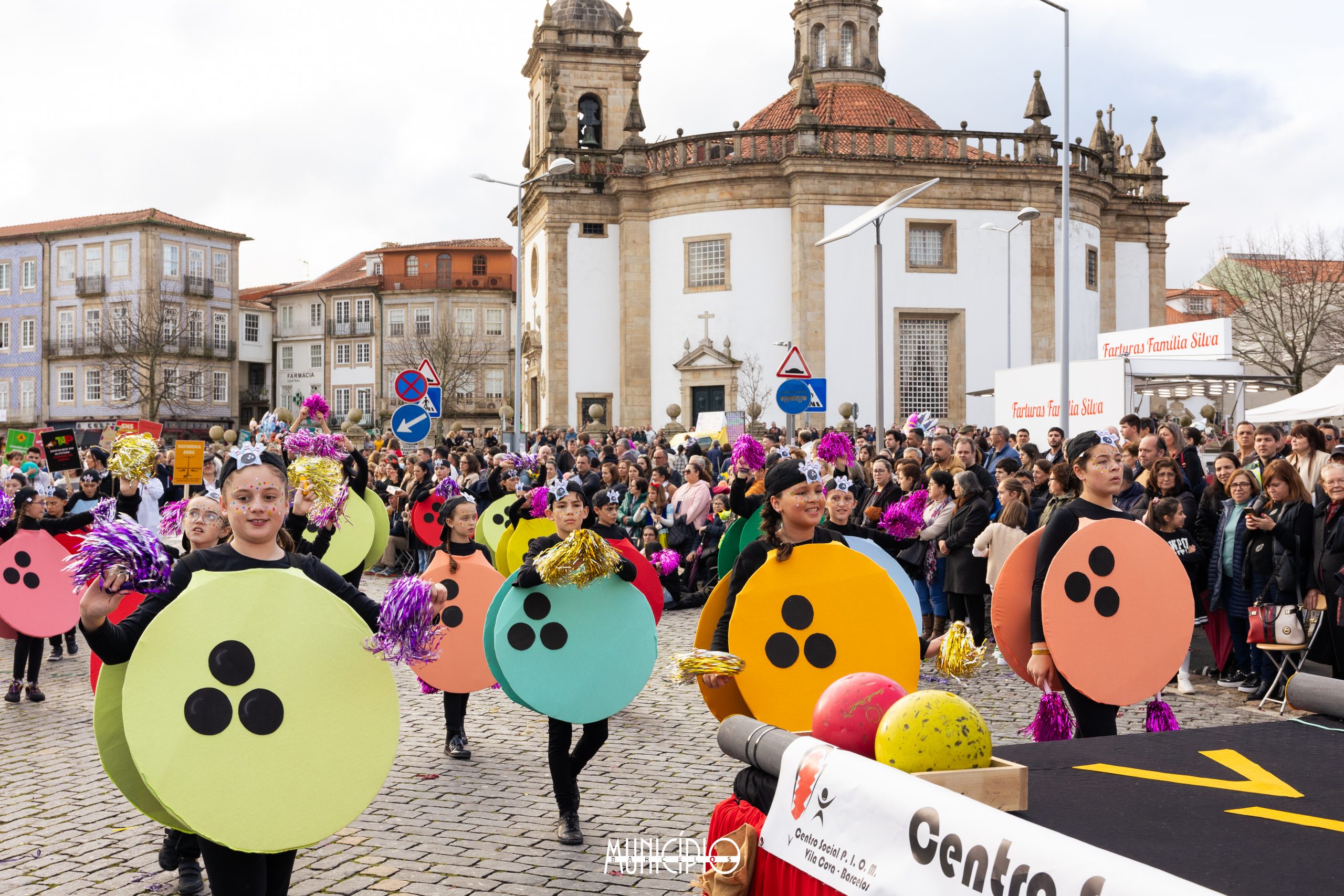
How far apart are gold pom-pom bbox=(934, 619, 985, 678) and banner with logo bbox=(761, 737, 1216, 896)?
1388 mm

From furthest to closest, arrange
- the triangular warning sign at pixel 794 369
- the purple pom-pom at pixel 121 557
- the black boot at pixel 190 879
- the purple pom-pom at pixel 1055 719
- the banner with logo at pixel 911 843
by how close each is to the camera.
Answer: the triangular warning sign at pixel 794 369
the purple pom-pom at pixel 1055 719
the black boot at pixel 190 879
the purple pom-pom at pixel 121 557
the banner with logo at pixel 911 843

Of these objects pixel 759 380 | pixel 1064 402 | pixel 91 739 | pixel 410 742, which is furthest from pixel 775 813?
pixel 759 380

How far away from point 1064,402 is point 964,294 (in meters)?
22.1

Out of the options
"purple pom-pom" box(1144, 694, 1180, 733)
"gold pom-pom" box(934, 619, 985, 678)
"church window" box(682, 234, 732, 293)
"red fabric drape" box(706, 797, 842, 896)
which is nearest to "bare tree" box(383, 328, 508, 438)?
"church window" box(682, 234, 732, 293)

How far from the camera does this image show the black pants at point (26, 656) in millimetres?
10156

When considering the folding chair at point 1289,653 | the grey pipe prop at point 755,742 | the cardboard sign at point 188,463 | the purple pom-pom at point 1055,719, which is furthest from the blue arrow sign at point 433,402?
the grey pipe prop at point 755,742

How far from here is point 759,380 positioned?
43.0 metres

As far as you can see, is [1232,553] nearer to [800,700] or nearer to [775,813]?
[800,700]

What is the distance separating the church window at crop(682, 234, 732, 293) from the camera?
43.7 meters

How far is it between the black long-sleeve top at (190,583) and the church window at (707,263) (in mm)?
39527

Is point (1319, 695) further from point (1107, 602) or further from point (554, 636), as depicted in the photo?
point (554, 636)

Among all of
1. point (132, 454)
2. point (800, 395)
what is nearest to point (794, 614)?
point (132, 454)

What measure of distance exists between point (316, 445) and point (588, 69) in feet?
152

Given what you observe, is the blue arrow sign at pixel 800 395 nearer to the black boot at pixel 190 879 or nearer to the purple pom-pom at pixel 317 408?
the purple pom-pom at pixel 317 408
